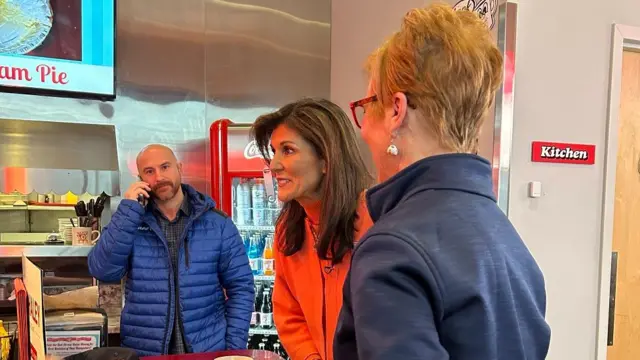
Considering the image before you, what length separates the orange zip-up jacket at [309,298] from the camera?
4.82 ft

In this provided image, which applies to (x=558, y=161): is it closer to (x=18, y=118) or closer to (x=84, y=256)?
(x=84, y=256)

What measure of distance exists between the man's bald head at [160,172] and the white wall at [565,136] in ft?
5.02

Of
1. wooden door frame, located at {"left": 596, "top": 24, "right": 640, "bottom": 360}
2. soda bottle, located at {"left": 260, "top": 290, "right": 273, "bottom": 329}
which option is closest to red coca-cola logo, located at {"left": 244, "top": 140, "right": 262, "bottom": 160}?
soda bottle, located at {"left": 260, "top": 290, "right": 273, "bottom": 329}

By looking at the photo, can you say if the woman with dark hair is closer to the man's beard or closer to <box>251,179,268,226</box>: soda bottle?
the man's beard

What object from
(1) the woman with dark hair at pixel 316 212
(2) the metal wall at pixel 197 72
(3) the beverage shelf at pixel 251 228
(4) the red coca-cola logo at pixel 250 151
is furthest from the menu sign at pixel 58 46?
(1) the woman with dark hair at pixel 316 212

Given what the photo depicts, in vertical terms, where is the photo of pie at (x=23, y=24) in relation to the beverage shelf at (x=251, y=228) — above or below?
above

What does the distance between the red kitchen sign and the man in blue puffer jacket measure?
4.72 ft

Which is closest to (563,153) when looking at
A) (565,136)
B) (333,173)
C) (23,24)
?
(565,136)

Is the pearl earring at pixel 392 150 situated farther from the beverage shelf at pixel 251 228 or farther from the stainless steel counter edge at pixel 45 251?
the beverage shelf at pixel 251 228

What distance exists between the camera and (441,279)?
690 millimetres

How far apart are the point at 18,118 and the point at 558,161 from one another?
3242mm

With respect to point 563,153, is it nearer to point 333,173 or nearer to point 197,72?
point 333,173

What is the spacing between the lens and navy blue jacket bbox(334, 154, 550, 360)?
2.25ft

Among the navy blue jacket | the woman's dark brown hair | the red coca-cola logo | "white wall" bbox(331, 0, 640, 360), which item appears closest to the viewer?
the navy blue jacket
